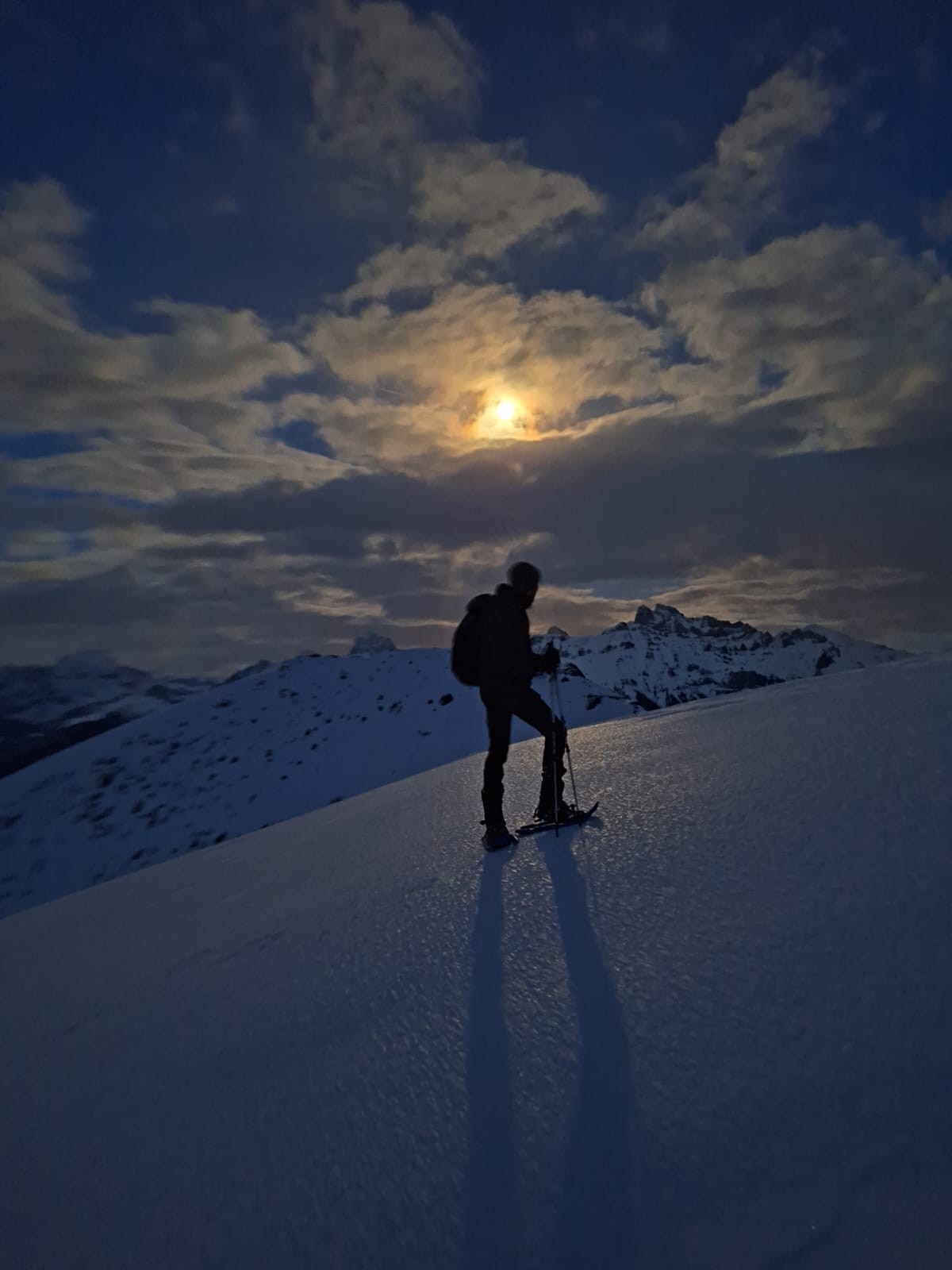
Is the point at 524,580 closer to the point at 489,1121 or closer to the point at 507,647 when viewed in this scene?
the point at 507,647

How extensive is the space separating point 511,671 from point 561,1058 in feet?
11.8

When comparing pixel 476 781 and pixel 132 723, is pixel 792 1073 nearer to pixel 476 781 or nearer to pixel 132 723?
pixel 476 781

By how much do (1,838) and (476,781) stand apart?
18.8 m

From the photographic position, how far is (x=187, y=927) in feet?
20.7

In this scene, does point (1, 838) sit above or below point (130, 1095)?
below

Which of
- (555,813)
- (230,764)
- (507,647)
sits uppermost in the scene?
(507,647)

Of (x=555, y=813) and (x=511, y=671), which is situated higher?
(x=511, y=671)

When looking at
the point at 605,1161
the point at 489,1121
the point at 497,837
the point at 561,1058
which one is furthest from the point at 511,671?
the point at 605,1161

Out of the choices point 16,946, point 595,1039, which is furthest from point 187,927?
point 595,1039

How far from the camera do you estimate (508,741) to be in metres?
6.20

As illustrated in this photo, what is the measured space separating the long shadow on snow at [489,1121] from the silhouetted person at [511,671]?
220cm

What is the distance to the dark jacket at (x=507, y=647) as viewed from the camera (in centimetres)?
606

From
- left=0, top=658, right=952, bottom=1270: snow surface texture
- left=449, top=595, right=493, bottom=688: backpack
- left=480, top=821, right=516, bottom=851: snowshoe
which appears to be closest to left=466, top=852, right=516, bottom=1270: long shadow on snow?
left=0, top=658, right=952, bottom=1270: snow surface texture

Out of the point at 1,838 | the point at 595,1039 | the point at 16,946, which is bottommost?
the point at 1,838
